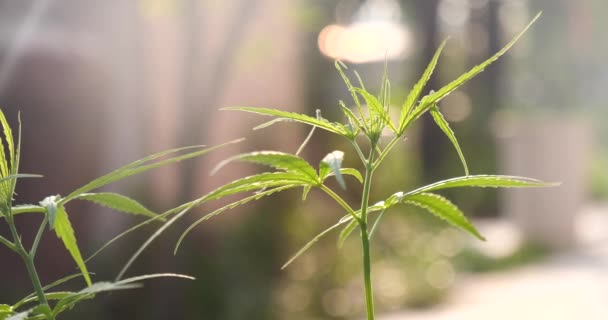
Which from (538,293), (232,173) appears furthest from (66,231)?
(232,173)

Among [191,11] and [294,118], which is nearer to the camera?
[294,118]

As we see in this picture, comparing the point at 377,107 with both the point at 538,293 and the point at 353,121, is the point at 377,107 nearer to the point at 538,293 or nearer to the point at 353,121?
the point at 353,121

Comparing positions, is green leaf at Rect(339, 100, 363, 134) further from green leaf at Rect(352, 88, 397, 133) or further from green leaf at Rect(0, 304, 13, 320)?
green leaf at Rect(0, 304, 13, 320)

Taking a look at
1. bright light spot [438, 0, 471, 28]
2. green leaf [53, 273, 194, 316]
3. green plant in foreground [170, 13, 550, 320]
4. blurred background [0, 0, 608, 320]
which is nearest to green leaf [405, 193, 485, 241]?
green plant in foreground [170, 13, 550, 320]

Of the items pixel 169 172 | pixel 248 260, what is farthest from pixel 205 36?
pixel 248 260

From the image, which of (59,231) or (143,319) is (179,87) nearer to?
(143,319)

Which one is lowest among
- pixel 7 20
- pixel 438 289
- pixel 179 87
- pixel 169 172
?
pixel 438 289
